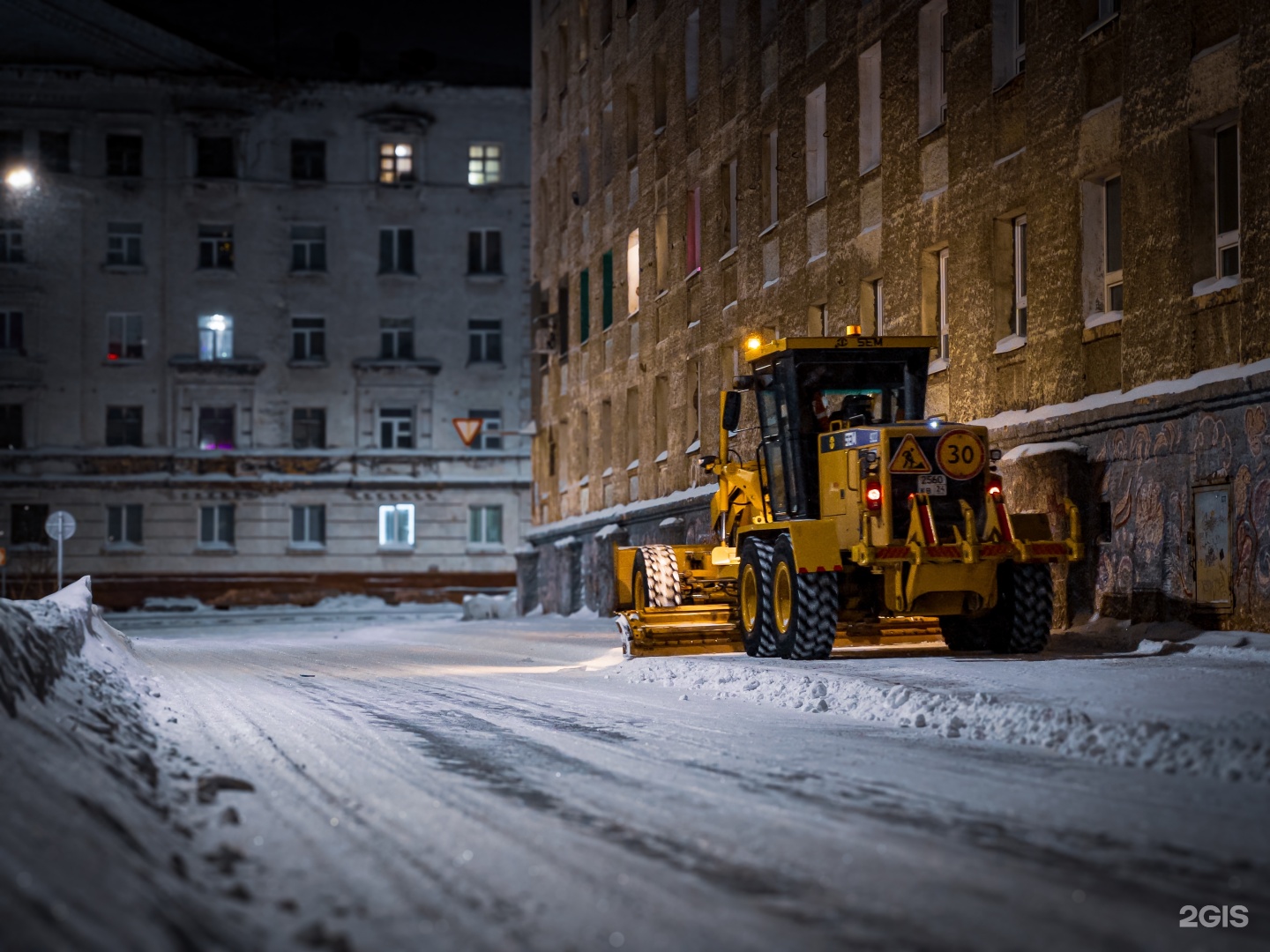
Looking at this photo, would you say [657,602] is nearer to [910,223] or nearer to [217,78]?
[910,223]

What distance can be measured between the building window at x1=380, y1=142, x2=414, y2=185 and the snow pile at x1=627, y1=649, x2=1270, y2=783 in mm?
42511

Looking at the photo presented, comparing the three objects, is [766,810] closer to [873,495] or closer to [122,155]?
[873,495]

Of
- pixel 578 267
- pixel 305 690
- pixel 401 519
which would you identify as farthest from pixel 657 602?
pixel 401 519

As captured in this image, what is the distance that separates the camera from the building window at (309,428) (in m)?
54.5

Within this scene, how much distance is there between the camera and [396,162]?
5578 centimetres

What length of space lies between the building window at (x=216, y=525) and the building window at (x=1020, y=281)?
37834mm

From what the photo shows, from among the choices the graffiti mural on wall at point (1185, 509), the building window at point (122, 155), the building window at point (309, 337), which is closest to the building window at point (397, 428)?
the building window at point (309, 337)

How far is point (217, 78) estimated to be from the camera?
5481cm

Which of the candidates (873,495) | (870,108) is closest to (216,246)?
(870,108)

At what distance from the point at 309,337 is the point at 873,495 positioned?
137 feet

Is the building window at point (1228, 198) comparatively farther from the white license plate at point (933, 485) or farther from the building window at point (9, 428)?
the building window at point (9, 428)

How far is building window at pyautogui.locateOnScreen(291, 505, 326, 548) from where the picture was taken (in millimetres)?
53875

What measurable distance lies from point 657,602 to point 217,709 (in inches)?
300

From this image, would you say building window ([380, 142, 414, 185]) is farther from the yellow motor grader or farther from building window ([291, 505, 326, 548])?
the yellow motor grader
